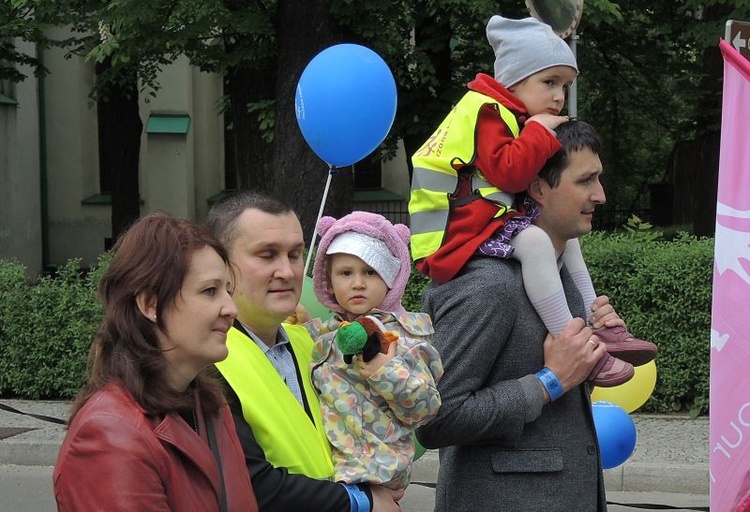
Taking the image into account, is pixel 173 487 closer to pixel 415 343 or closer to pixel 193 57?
pixel 415 343

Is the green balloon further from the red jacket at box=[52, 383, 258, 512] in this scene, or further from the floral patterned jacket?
the red jacket at box=[52, 383, 258, 512]

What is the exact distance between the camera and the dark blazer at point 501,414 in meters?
2.72

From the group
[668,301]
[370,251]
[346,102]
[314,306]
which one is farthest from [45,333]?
[370,251]

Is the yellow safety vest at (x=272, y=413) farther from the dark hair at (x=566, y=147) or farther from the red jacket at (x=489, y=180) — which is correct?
the dark hair at (x=566, y=147)

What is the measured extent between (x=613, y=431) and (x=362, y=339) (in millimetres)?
2038

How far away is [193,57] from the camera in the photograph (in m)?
12.8

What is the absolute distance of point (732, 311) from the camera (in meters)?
3.07

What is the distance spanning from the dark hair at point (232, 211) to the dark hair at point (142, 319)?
0.38 meters

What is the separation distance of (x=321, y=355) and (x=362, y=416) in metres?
0.20

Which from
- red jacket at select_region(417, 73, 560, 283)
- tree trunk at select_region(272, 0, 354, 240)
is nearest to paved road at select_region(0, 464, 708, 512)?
tree trunk at select_region(272, 0, 354, 240)

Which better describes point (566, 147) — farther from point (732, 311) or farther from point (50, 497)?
point (50, 497)

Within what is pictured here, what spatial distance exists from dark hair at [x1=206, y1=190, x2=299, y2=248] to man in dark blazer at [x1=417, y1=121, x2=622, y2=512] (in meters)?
0.50

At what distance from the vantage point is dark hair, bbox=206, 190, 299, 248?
2.64 m

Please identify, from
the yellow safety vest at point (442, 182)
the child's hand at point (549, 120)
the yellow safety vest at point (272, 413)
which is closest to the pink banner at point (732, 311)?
the child's hand at point (549, 120)
